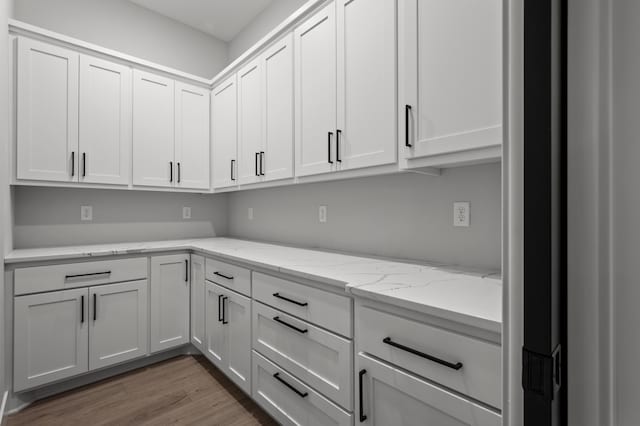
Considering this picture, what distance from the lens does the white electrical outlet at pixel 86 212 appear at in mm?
2623

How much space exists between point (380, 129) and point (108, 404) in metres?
2.29

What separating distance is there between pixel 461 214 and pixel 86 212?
2830 millimetres

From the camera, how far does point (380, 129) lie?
1.53 m

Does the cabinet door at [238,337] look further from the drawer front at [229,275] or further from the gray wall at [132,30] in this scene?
the gray wall at [132,30]

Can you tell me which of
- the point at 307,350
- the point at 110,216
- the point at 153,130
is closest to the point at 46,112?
the point at 153,130

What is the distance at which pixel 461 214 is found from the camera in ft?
5.04

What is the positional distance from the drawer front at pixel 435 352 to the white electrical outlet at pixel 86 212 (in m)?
2.54

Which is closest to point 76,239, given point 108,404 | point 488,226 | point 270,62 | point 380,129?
point 108,404

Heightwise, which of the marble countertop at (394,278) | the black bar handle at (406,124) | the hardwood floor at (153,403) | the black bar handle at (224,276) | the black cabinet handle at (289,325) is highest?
the black bar handle at (406,124)

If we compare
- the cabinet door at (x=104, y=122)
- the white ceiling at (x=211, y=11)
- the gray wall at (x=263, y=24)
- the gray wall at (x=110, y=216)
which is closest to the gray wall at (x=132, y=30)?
the white ceiling at (x=211, y=11)

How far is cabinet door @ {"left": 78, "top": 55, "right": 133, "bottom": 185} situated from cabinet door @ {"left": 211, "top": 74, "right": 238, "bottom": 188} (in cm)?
69

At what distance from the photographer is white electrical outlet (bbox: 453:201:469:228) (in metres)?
1.52

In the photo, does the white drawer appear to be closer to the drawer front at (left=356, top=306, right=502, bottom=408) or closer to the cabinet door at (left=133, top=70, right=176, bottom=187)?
the drawer front at (left=356, top=306, right=502, bottom=408)

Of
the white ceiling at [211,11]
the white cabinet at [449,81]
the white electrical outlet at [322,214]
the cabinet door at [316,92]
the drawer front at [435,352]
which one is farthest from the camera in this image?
the white ceiling at [211,11]
